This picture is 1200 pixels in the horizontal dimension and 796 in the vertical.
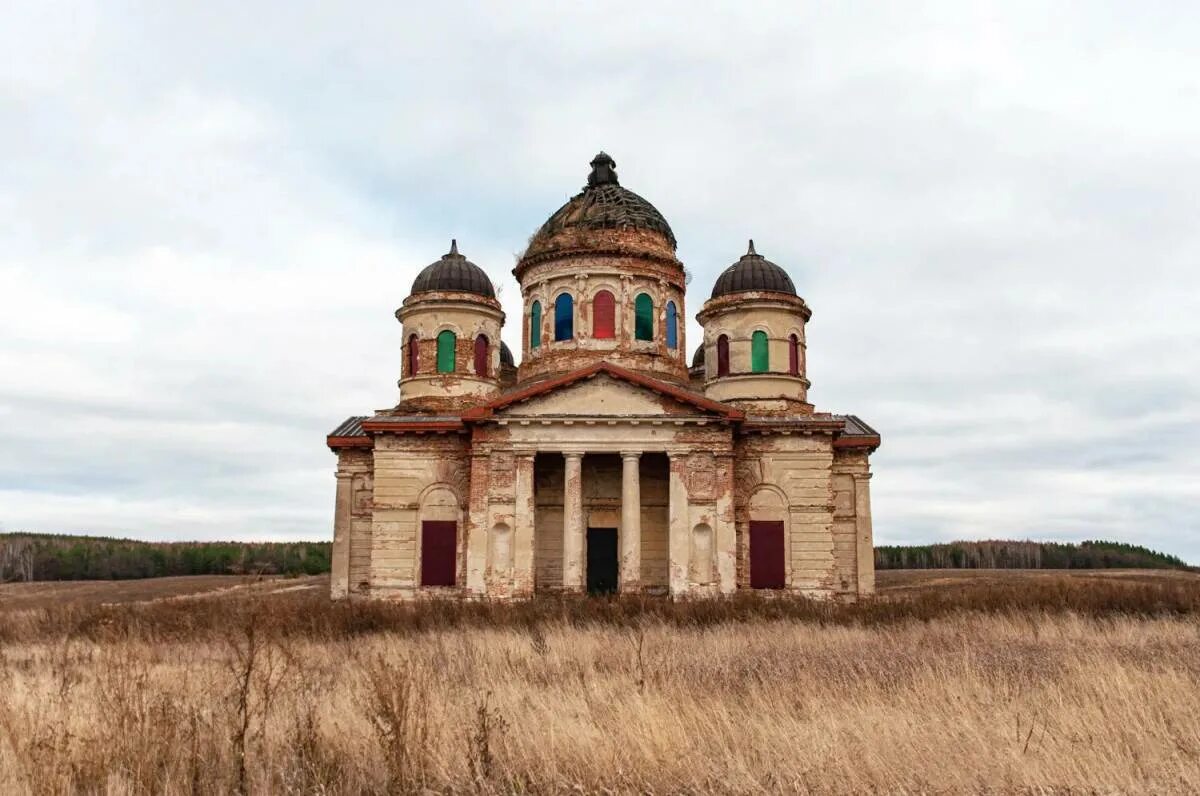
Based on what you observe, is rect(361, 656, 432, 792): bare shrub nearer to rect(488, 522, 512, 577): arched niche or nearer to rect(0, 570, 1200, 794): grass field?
rect(0, 570, 1200, 794): grass field

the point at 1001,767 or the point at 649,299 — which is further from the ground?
the point at 649,299

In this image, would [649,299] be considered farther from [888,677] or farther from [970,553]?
[970,553]

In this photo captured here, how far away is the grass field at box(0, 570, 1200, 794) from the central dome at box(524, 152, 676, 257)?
1732cm

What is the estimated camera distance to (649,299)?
29.5 metres

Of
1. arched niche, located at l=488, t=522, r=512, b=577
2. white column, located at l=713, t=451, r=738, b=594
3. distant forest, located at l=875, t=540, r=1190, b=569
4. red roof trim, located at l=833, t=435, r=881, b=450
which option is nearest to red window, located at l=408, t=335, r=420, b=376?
arched niche, located at l=488, t=522, r=512, b=577

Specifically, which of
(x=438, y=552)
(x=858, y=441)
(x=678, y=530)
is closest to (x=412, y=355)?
(x=438, y=552)

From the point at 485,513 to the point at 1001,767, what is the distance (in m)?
19.9

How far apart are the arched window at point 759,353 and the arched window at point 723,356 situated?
0.73 metres

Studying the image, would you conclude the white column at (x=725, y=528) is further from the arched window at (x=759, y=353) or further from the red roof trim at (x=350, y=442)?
the red roof trim at (x=350, y=442)

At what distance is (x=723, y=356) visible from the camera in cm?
2808

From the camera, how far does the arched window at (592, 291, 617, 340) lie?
29.0 meters

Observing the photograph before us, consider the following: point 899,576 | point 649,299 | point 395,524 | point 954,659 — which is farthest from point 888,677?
point 899,576

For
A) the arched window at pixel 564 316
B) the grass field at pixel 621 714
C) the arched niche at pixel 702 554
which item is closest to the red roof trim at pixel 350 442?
the arched window at pixel 564 316

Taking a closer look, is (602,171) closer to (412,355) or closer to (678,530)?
(412,355)
